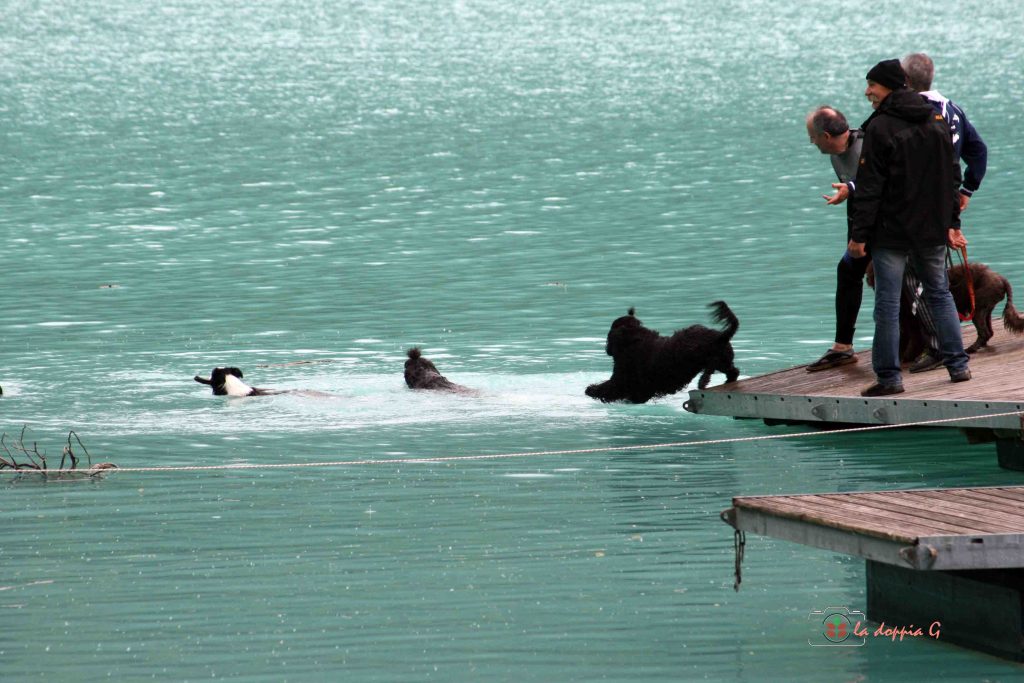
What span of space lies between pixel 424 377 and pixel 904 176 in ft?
17.2

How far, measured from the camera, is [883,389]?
32.8 feet

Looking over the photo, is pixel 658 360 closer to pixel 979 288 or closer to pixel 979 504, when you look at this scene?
pixel 979 288

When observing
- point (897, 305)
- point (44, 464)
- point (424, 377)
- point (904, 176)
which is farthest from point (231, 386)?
point (904, 176)

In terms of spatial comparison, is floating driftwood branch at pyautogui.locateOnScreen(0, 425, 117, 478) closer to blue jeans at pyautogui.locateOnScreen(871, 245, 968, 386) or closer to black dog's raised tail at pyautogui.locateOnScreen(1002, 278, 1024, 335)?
blue jeans at pyautogui.locateOnScreen(871, 245, 968, 386)

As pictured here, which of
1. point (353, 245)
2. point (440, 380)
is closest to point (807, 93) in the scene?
point (353, 245)

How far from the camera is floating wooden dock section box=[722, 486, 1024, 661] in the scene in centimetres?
625

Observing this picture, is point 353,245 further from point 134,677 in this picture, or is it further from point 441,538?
point 134,677

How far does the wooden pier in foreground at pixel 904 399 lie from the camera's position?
31.3 ft

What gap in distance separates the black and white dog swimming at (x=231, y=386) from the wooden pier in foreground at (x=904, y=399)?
358cm

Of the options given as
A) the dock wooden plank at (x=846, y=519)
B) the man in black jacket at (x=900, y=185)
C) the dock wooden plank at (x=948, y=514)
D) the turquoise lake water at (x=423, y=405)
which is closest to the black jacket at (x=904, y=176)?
the man in black jacket at (x=900, y=185)

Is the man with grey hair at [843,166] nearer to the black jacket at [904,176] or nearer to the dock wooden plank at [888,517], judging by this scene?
the black jacket at [904,176]

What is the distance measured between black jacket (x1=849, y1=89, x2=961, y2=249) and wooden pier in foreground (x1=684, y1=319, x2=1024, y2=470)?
1.07 meters

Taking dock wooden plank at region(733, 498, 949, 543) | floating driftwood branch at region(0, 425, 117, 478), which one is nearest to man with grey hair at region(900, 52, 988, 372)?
dock wooden plank at region(733, 498, 949, 543)
